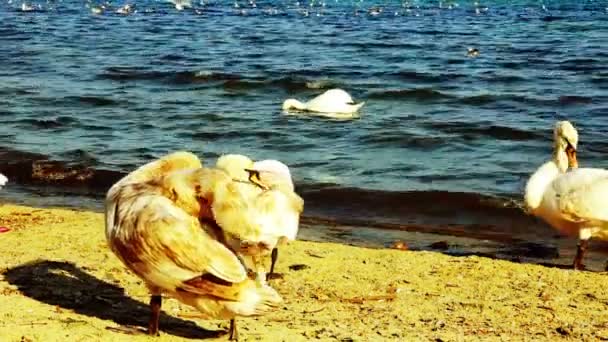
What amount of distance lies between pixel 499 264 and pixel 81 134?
8.51 meters

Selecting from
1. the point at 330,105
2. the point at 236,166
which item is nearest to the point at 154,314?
the point at 236,166

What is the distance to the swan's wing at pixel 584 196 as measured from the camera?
26.6 ft

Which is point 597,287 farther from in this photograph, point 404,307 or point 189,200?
point 189,200

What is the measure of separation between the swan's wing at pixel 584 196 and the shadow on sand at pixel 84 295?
3774 mm

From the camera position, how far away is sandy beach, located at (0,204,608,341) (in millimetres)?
5723

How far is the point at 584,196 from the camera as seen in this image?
320 inches

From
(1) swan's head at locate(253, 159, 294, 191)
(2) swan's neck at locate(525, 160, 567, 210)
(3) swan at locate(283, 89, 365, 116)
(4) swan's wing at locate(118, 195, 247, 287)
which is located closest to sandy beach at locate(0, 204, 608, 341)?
(4) swan's wing at locate(118, 195, 247, 287)

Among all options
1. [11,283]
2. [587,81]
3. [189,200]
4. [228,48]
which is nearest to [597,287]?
[189,200]

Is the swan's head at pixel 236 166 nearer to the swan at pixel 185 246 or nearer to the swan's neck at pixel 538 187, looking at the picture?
the swan at pixel 185 246

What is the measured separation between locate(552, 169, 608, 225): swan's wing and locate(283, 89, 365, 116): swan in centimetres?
838

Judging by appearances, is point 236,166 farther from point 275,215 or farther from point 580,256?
point 580,256

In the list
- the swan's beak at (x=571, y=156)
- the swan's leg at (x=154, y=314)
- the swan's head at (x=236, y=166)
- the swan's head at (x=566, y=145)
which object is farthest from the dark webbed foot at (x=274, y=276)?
the swan's beak at (x=571, y=156)

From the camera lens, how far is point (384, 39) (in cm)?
2919

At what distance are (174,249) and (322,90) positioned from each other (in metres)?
15.5
